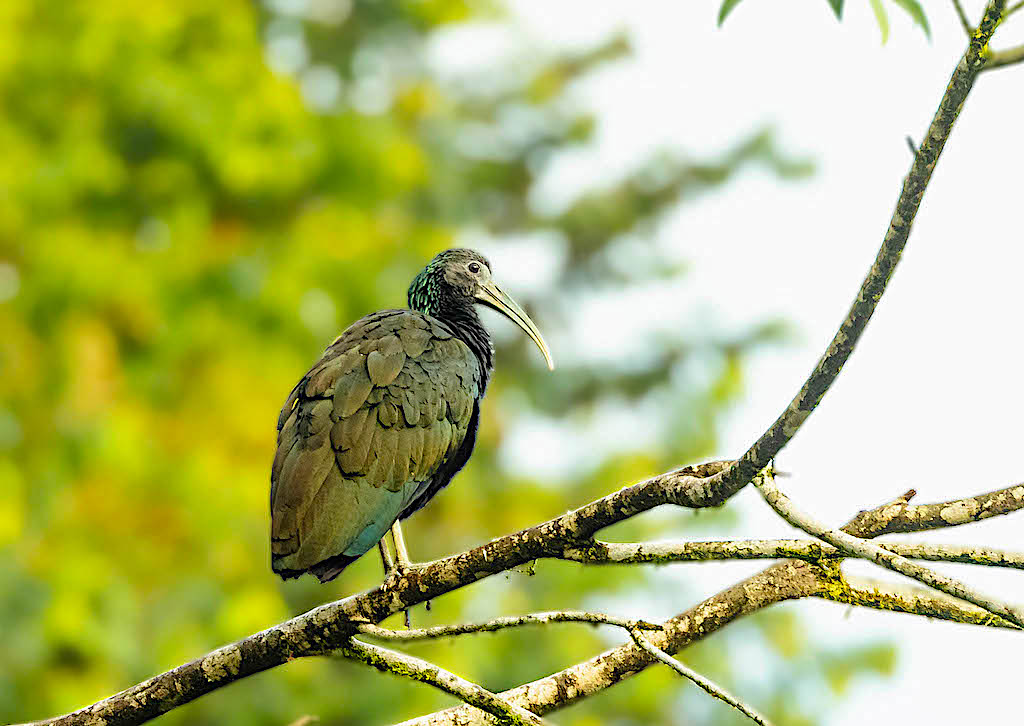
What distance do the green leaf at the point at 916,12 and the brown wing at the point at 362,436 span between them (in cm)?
197

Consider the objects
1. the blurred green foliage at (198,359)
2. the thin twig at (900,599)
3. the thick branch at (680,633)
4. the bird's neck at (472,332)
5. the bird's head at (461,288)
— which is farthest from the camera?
the blurred green foliage at (198,359)

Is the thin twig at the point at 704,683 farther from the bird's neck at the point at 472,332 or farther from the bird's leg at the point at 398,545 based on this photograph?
the bird's neck at the point at 472,332

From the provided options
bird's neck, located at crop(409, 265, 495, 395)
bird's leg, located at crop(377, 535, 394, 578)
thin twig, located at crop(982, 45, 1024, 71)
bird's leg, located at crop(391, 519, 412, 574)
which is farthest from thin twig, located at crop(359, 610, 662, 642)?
bird's neck, located at crop(409, 265, 495, 395)

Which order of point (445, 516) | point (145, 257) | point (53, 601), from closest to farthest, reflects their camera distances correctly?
point (53, 601) < point (145, 257) < point (445, 516)

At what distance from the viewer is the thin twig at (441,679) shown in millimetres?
2396

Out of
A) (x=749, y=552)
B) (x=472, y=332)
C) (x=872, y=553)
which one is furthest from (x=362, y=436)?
(x=872, y=553)

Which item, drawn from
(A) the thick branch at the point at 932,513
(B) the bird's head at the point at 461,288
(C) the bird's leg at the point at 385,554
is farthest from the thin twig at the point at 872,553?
(B) the bird's head at the point at 461,288

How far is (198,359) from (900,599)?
915 centimetres

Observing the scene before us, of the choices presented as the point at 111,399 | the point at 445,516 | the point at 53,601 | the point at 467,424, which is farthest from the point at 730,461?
the point at 445,516

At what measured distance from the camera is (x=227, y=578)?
10023 millimetres

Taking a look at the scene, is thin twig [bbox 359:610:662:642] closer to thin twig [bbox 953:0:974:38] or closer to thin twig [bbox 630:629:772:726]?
thin twig [bbox 630:629:772:726]

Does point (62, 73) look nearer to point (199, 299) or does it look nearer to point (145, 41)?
point (145, 41)

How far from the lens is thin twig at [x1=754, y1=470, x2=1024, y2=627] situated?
1989mm

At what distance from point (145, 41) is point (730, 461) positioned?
8.61m
